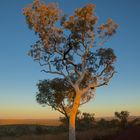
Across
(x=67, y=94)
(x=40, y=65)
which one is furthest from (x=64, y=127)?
(x=40, y=65)

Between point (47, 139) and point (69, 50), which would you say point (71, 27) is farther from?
point (47, 139)

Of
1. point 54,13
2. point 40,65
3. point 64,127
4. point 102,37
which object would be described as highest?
point 54,13

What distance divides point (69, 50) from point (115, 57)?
178 inches

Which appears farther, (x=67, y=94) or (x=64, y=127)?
(x=64, y=127)

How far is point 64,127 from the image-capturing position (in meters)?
51.7

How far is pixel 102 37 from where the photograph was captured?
31.4 meters

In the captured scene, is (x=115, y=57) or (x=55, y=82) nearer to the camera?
(x=115, y=57)

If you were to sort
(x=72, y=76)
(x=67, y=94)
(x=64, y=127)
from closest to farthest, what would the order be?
(x=72, y=76) < (x=67, y=94) < (x=64, y=127)

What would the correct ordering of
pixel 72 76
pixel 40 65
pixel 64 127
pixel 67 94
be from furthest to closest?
pixel 64 127 → pixel 67 94 → pixel 72 76 → pixel 40 65

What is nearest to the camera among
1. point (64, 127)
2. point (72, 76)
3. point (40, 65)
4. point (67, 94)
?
point (40, 65)

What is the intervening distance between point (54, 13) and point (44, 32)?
202 centimetres

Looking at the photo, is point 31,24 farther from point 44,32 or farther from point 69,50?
point 69,50

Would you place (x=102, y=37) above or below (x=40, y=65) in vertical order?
above

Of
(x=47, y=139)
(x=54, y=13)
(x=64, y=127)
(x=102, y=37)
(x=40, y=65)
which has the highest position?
(x=54, y=13)
